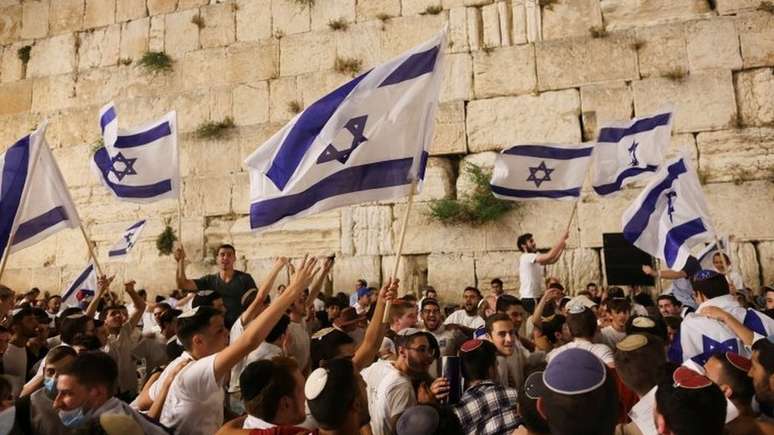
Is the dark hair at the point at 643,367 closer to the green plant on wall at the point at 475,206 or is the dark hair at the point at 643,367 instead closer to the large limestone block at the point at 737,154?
the green plant on wall at the point at 475,206

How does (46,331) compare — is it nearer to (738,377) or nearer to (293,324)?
(293,324)

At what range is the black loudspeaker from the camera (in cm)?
909

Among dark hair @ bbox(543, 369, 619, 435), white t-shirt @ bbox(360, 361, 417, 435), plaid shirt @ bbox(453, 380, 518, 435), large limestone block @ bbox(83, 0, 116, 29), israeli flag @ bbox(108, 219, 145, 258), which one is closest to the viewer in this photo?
dark hair @ bbox(543, 369, 619, 435)

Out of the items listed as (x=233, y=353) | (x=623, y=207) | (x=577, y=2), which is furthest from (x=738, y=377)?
(x=577, y=2)

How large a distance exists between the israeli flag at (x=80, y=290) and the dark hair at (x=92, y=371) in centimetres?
625

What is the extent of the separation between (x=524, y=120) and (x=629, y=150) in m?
3.34

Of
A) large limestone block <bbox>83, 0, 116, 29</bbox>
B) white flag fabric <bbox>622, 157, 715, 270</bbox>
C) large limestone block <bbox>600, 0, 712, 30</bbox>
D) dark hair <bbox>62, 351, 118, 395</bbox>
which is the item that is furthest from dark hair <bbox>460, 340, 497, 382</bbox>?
large limestone block <bbox>83, 0, 116, 29</bbox>

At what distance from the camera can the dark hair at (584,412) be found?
5.96 feet

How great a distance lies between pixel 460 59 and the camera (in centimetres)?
1077

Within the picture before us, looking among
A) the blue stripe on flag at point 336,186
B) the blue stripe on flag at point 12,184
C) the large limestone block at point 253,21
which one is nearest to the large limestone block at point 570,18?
the large limestone block at point 253,21

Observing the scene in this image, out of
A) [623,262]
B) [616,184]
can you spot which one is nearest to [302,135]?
[616,184]

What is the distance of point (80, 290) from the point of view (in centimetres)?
846

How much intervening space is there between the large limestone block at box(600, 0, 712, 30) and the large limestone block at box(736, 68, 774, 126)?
126cm

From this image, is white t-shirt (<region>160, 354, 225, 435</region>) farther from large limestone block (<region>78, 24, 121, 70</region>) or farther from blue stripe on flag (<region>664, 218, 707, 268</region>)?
large limestone block (<region>78, 24, 121, 70</region>)
